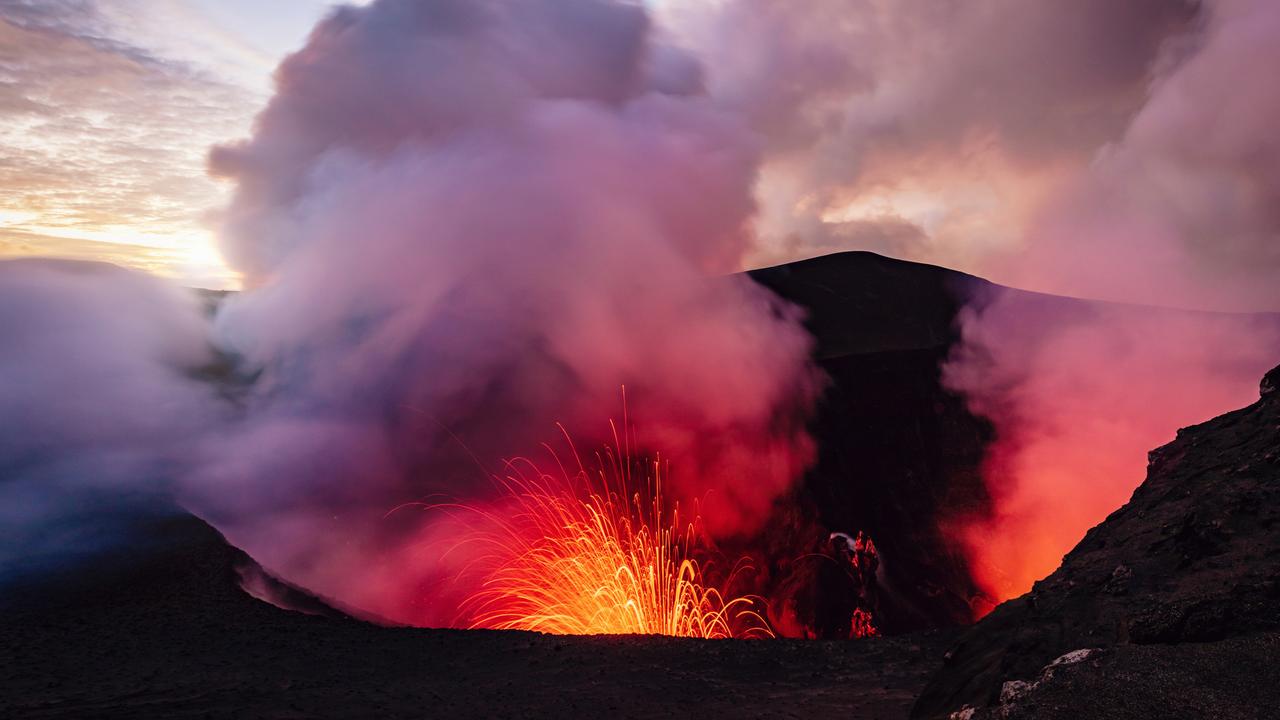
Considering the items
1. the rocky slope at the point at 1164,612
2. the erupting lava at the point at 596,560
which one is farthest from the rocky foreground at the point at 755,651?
the erupting lava at the point at 596,560

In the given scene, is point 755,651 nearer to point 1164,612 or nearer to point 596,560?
point 1164,612

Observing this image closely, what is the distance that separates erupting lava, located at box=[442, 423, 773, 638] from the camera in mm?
18672

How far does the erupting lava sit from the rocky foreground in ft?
25.7

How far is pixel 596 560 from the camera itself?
66.1ft

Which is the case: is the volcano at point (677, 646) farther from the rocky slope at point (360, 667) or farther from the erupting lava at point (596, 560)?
the erupting lava at point (596, 560)

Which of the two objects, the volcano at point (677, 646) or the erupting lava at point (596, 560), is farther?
the erupting lava at point (596, 560)

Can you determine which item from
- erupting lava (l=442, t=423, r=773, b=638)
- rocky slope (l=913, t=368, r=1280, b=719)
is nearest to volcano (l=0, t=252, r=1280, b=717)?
rocky slope (l=913, t=368, r=1280, b=719)

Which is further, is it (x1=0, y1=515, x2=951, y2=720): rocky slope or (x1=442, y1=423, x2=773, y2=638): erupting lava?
(x1=442, y1=423, x2=773, y2=638): erupting lava

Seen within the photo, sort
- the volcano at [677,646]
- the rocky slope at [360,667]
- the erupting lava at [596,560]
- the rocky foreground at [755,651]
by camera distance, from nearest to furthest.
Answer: the rocky foreground at [755,651] → the volcano at [677,646] → the rocky slope at [360,667] → the erupting lava at [596,560]

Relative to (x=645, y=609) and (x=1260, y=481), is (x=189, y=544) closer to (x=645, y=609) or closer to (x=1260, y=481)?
(x=645, y=609)

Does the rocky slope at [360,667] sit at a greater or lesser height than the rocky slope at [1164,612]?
lesser

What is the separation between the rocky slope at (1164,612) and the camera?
373 cm

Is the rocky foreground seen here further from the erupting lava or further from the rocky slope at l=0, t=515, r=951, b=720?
the erupting lava

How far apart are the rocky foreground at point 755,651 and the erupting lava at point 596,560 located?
25.7 ft
